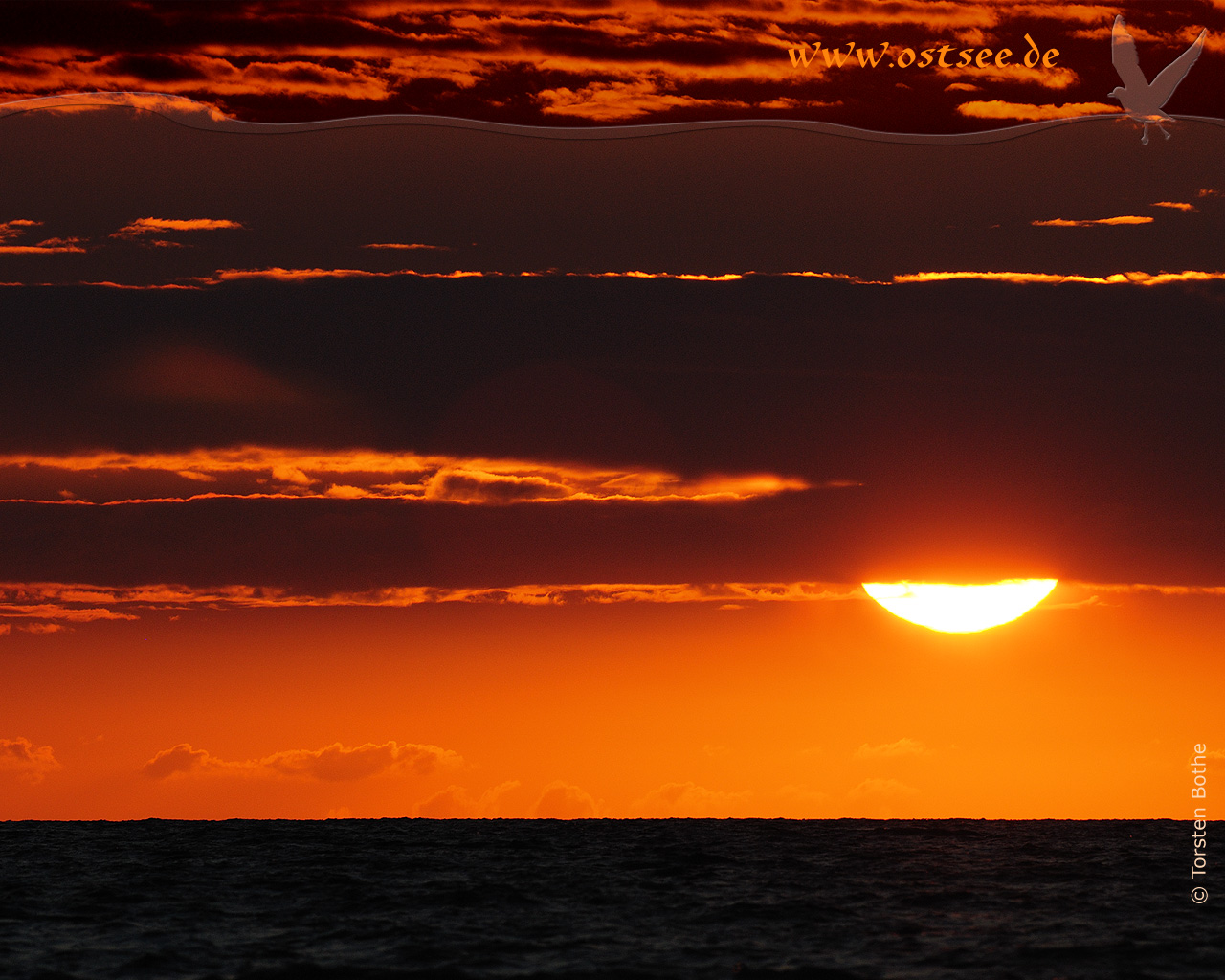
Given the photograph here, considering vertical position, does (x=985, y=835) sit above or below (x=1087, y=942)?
above

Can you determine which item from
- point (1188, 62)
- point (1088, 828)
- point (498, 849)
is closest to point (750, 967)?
point (1188, 62)

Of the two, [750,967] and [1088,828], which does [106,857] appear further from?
[1088,828]

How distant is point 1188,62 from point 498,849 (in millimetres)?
55992

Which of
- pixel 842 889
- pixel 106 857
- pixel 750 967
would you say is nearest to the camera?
pixel 750 967

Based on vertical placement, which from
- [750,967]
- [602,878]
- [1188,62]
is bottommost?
[750,967]

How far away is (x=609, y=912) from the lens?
4159 centimetres

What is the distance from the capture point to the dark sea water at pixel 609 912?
105ft

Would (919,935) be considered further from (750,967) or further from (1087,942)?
(750,967)

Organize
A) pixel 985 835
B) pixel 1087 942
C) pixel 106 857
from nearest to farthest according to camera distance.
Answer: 1. pixel 1087 942
2. pixel 106 857
3. pixel 985 835

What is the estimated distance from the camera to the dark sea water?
1262 inches

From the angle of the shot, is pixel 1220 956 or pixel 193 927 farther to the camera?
pixel 193 927

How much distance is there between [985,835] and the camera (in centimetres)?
8781

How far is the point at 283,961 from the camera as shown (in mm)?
32531

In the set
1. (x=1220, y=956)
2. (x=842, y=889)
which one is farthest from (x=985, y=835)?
(x=1220, y=956)
